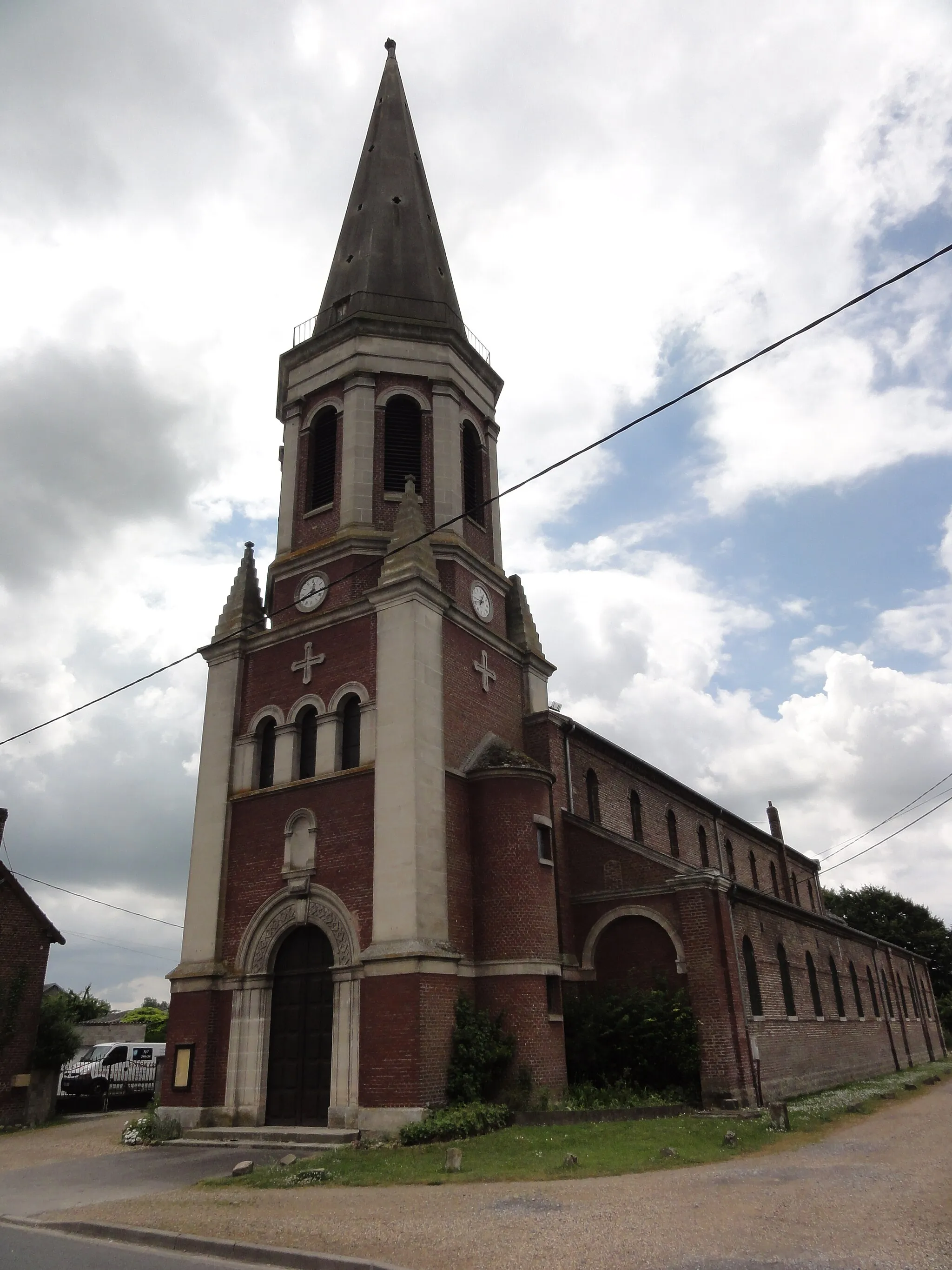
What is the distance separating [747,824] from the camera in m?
37.6

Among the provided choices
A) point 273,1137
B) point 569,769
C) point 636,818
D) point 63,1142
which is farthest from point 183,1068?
point 636,818

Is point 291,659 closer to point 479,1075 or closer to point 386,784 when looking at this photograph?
point 386,784

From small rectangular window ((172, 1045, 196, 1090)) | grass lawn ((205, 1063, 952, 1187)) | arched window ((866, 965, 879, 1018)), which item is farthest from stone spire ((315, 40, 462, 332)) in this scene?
arched window ((866, 965, 879, 1018))

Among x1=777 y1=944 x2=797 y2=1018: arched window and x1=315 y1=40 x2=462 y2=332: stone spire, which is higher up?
x1=315 y1=40 x2=462 y2=332: stone spire

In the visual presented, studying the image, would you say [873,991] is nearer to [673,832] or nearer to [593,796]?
[673,832]

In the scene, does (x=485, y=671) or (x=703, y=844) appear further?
(x=703, y=844)

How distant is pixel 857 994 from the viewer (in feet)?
104

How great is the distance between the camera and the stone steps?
16.9 m

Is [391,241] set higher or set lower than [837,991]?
higher

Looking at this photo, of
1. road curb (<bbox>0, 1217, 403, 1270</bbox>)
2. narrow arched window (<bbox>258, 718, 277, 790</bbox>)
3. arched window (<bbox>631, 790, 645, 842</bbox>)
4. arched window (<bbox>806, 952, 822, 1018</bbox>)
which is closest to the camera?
road curb (<bbox>0, 1217, 403, 1270</bbox>)

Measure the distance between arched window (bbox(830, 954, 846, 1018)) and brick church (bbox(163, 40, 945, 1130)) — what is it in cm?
15

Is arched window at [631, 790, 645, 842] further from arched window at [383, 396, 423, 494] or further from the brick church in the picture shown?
arched window at [383, 396, 423, 494]

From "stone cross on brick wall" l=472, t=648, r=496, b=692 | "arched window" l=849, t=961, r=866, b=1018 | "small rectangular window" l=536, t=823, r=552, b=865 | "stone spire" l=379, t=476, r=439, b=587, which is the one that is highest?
"stone spire" l=379, t=476, r=439, b=587

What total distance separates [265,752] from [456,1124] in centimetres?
999
